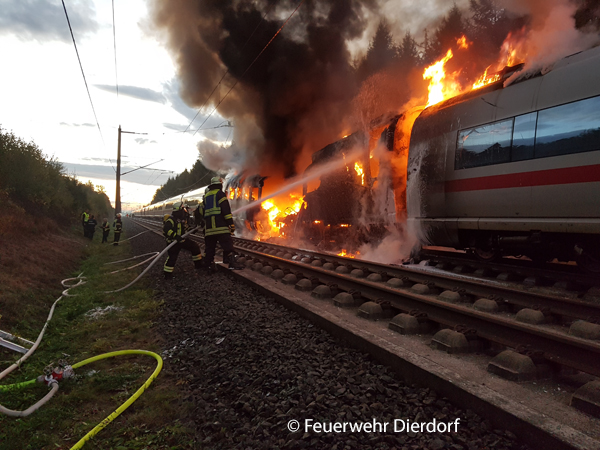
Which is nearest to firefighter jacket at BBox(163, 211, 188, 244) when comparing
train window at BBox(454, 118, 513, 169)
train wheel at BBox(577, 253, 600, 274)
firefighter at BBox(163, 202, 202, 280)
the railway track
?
firefighter at BBox(163, 202, 202, 280)

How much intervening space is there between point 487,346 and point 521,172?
3.60 m

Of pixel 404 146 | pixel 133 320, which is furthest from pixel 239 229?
pixel 133 320

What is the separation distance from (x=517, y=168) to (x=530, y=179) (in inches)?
11.7

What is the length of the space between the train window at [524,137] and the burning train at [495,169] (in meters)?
0.02

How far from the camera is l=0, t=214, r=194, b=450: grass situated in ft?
8.77

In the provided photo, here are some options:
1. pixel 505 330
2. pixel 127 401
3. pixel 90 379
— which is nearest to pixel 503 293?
pixel 505 330

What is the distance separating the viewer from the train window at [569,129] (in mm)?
4867

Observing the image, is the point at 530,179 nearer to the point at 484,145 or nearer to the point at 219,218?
the point at 484,145

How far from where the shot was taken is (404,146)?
28.8 ft

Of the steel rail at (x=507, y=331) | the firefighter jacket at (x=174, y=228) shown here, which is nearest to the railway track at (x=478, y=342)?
the steel rail at (x=507, y=331)

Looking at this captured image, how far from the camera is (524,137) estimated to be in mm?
5797

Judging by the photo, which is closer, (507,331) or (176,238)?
(507,331)

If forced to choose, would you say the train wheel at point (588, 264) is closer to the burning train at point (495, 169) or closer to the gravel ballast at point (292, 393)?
the burning train at point (495, 169)

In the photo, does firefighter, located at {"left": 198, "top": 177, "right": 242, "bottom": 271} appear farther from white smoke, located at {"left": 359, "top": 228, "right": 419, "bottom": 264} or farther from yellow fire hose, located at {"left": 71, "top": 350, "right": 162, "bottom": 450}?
yellow fire hose, located at {"left": 71, "top": 350, "right": 162, "bottom": 450}
